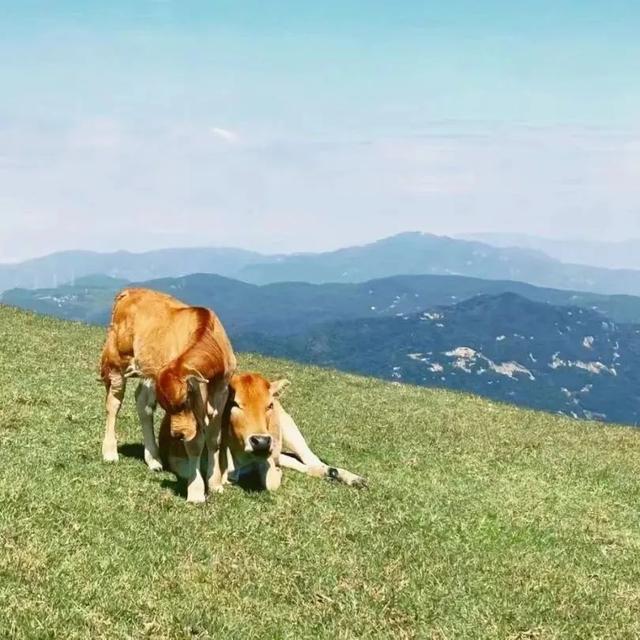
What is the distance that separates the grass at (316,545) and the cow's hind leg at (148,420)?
0.59m

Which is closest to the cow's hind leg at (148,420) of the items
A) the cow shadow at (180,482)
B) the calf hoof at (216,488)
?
the cow shadow at (180,482)

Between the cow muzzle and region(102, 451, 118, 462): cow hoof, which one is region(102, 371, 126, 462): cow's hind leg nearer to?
region(102, 451, 118, 462): cow hoof

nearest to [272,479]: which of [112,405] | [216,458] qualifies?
[216,458]

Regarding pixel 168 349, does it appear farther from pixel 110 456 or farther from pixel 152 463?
pixel 110 456

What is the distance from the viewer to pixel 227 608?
394 inches

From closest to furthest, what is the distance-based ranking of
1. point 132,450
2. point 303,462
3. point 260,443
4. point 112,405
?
point 260,443, point 112,405, point 132,450, point 303,462

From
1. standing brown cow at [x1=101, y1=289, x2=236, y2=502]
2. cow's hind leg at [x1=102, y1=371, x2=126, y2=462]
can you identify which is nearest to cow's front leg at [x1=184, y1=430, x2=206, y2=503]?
standing brown cow at [x1=101, y1=289, x2=236, y2=502]

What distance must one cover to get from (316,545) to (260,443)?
6.33 ft

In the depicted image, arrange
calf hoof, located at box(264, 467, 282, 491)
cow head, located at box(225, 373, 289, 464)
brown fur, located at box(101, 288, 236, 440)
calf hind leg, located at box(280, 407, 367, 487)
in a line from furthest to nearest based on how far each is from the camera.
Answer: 1. calf hind leg, located at box(280, 407, 367, 487)
2. calf hoof, located at box(264, 467, 282, 491)
3. cow head, located at box(225, 373, 289, 464)
4. brown fur, located at box(101, 288, 236, 440)

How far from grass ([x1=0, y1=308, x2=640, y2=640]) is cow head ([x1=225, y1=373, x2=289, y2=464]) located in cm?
98

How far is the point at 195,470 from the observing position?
13.9 m

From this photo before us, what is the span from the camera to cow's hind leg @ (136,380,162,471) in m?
15.5

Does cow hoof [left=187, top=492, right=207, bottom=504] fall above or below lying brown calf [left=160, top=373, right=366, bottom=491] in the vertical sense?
below

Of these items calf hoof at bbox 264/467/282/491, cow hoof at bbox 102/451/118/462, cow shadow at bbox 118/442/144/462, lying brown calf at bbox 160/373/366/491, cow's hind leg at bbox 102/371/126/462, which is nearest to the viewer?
lying brown calf at bbox 160/373/366/491
